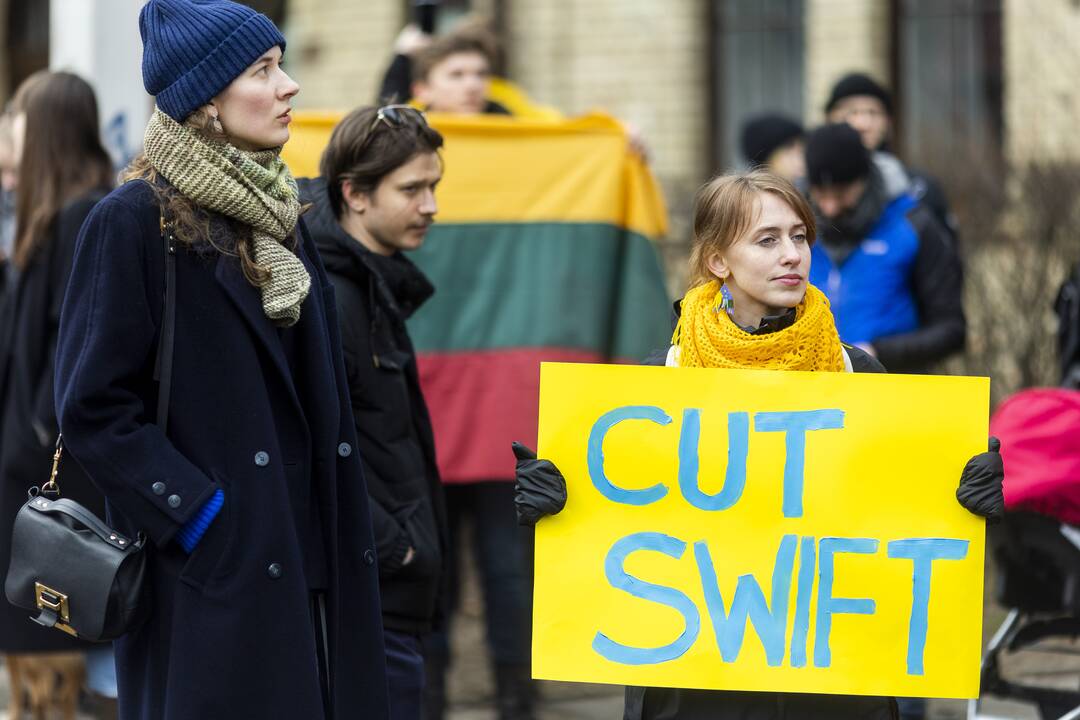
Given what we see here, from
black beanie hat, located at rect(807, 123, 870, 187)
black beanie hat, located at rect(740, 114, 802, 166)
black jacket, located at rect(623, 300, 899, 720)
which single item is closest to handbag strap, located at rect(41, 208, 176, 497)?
black jacket, located at rect(623, 300, 899, 720)

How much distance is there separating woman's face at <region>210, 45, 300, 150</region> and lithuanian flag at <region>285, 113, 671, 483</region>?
9.27ft

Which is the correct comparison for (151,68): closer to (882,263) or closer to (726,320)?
(726,320)

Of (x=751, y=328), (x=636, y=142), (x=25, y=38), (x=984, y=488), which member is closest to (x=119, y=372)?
(x=751, y=328)

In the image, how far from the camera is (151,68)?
132 inches

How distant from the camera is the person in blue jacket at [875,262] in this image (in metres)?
5.66

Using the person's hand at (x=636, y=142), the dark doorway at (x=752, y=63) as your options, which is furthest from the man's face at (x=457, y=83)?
the dark doorway at (x=752, y=63)

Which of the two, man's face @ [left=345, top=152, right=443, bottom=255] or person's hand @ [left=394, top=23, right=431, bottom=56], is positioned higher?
person's hand @ [left=394, top=23, right=431, bottom=56]

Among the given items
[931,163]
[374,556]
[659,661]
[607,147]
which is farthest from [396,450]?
[931,163]

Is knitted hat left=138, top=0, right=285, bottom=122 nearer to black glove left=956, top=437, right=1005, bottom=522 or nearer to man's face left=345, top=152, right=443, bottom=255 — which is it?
man's face left=345, top=152, right=443, bottom=255

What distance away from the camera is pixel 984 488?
11.3 feet

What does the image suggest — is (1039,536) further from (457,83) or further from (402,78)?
(402,78)

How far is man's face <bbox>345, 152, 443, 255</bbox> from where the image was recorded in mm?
4242

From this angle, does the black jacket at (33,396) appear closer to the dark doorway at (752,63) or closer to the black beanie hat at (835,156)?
the black beanie hat at (835,156)

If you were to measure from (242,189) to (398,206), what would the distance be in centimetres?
97
